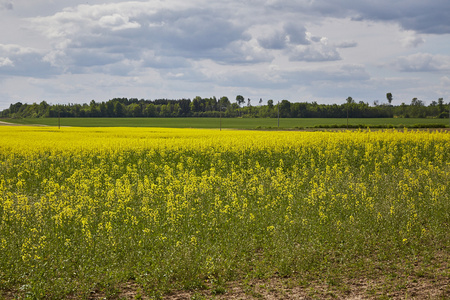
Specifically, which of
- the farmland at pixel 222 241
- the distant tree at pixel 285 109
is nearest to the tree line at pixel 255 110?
the distant tree at pixel 285 109

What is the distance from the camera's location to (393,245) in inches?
396

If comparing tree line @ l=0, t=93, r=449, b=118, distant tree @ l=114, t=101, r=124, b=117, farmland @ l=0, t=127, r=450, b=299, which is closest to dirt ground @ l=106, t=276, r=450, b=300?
farmland @ l=0, t=127, r=450, b=299

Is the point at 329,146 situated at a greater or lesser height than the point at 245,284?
greater

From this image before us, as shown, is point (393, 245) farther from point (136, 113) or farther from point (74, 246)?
point (136, 113)

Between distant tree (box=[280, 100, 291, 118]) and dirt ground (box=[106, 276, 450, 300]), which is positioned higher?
distant tree (box=[280, 100, 291, 118])

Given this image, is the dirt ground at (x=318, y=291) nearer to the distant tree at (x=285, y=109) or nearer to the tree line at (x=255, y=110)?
the tree line at (x=255, y=110)

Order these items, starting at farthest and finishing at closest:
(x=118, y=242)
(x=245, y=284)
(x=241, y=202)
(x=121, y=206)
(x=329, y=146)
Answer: (x=329, y=146)
(x=241, y=202)
(x=121, y=206)
(x=118, y=242)
(x=245, y=284)

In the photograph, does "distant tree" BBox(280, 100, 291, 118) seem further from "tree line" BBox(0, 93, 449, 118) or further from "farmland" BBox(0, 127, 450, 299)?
"farmland" BBox(0, 127, 450, 299)

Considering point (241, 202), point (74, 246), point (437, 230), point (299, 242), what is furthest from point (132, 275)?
point (437, 230)

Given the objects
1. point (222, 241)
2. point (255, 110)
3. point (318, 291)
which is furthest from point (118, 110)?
point (318, 291)

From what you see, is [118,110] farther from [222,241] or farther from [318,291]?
[318,291]

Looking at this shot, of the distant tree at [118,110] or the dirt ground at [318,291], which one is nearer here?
the dirt ground at [318,291]

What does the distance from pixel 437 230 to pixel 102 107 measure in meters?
173

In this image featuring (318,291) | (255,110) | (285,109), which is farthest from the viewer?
(255,110)
